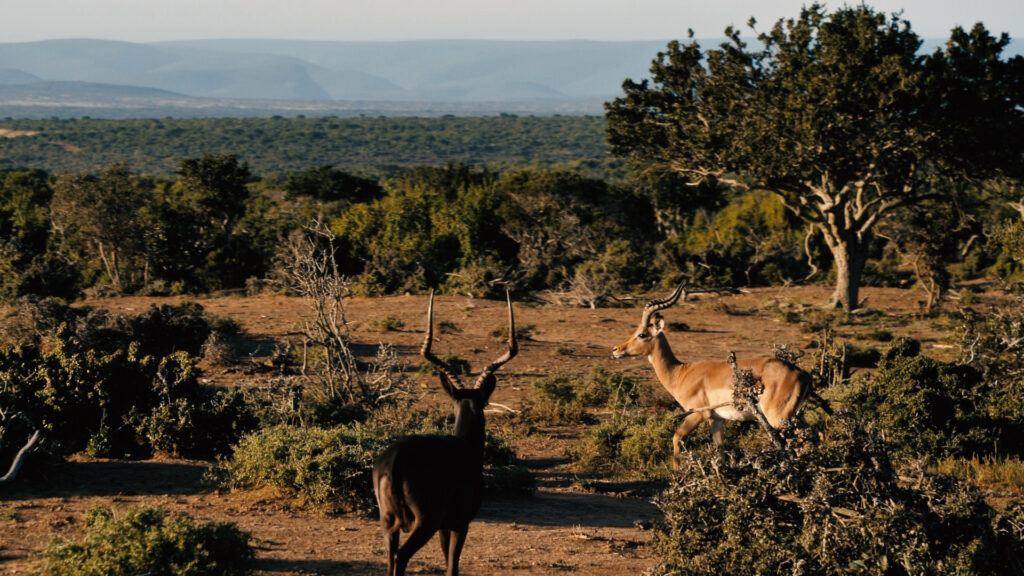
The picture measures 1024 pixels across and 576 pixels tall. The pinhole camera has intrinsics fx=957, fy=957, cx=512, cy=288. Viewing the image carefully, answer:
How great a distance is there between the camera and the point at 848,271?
27.5 meters

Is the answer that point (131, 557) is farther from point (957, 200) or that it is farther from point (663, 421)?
point (957, 200)

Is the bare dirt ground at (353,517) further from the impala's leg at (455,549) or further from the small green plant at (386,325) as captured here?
the small green plant at (386,325)

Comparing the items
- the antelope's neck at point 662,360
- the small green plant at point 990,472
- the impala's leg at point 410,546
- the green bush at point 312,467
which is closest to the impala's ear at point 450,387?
the impala's leg at point 410,546

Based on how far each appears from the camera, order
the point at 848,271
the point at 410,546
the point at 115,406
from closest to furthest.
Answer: the point at 410,546
the point at 115,406
the point at 848,271

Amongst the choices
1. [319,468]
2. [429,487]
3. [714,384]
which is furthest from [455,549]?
[714,384]

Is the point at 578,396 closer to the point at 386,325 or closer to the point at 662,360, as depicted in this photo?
the point at 662,360

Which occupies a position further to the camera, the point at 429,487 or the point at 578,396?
the point at 578,396

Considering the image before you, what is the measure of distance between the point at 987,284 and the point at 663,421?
2521 cm

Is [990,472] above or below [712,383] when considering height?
below

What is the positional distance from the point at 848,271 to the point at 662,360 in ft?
55.6

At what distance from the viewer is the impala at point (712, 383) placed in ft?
34.8

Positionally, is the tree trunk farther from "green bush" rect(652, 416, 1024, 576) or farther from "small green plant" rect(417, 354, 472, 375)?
"green bush" rect(652, 416, 1024, 576)

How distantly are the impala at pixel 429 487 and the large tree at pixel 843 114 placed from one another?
19251 millimetres

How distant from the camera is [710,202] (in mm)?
47625
